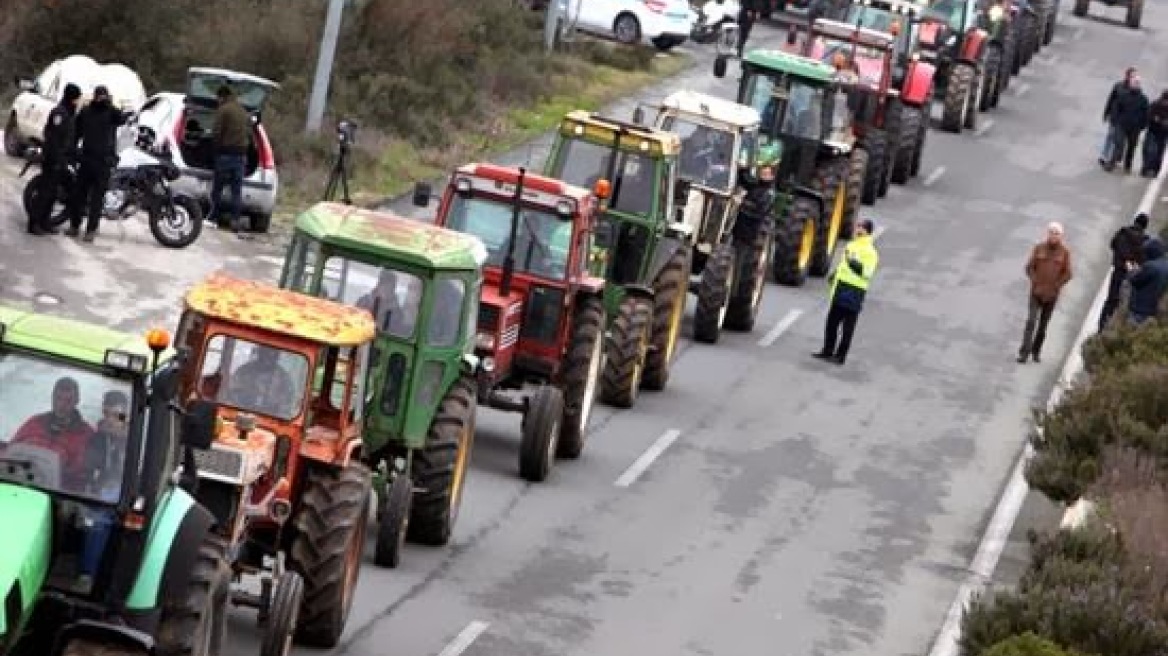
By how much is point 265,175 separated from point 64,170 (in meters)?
3.37

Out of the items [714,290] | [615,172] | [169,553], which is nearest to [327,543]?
[169,553]

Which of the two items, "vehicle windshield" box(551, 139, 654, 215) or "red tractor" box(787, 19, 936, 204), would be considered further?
"red tractor" box(787, 19, 936, 204)

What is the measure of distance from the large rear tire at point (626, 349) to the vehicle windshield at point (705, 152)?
4.01 meters

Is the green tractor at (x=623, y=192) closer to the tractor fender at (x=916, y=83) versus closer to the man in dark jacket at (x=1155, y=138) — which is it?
the tractor fender at (x=916, y=83)

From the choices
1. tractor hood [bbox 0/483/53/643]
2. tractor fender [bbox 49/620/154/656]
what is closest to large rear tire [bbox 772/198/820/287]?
tractor hood [bbox 0/483/53/643]

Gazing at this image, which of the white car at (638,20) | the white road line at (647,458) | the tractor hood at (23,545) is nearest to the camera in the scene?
the tractor hood at (23,545)

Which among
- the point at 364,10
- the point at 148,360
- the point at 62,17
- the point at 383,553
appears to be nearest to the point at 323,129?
the point at 62,17

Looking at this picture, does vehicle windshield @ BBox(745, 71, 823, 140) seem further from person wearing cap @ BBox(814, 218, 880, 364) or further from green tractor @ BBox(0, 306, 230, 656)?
green tractor @ BBox(0, 306, 230, 656)

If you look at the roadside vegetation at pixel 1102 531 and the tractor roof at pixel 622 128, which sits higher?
the tractor roof at pixel 622 128

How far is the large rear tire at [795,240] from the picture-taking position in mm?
34656

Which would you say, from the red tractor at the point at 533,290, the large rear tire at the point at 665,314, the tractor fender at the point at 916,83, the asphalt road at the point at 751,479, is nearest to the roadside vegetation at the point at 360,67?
the tractor fender at the point at 916,83

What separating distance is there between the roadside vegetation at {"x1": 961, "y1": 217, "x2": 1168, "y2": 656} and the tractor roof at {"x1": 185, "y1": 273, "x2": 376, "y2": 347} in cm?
446

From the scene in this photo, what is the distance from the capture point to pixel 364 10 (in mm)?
44281

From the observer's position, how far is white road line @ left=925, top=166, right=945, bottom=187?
4504 cm
